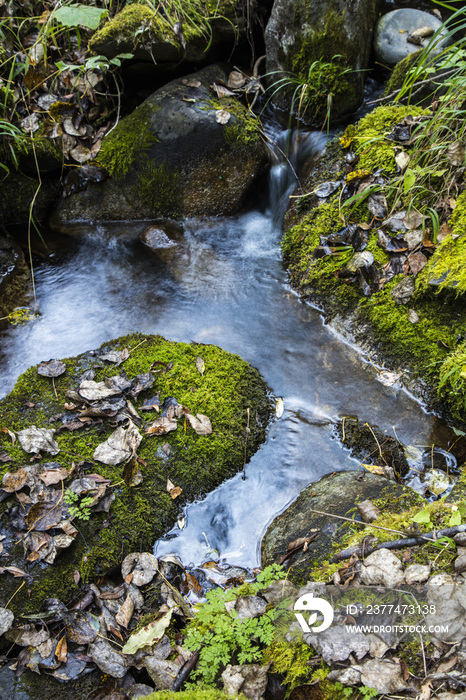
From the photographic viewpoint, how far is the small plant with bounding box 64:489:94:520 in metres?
2.54

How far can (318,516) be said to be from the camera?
8.64ft

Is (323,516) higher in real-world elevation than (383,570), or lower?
lower

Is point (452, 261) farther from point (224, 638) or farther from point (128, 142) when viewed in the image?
point (128, 142)

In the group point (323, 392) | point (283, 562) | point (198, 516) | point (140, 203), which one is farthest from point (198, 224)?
point (283, 562)

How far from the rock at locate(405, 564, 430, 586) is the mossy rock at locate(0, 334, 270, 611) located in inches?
57.3

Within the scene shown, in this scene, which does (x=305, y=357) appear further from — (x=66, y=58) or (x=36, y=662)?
(x=66, y=58)

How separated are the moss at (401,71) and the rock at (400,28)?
0.68m

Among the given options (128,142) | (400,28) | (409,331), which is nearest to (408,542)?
(409,331)

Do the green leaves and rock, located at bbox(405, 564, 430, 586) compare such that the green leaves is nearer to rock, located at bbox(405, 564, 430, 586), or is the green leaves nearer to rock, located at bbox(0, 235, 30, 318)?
rock, located at bbox(0, 235, 30, 318)

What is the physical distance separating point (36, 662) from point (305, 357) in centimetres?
293

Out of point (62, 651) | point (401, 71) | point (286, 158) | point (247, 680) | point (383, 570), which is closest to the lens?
point (247, 680)

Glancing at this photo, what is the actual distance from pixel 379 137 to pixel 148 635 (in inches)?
181

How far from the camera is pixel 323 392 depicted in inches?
146

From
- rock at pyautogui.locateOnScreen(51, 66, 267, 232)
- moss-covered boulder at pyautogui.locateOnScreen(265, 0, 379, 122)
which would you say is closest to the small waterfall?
rock at pyautogui.locateOnScreen(51, 66, 267, 232)
